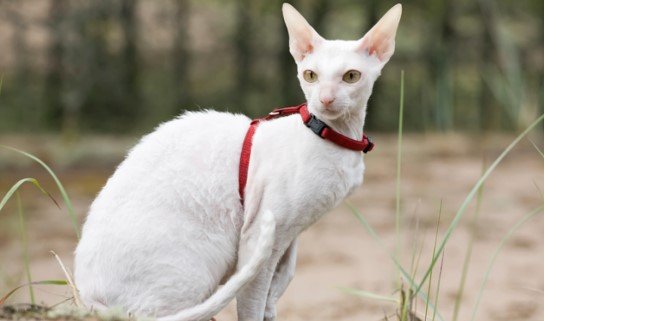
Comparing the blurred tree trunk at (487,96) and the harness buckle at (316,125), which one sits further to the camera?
the blurred tree trunk at (487,96)

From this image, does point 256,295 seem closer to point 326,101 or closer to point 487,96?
point 326,101

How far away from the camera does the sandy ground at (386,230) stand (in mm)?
2645

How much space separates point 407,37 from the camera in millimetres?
4863

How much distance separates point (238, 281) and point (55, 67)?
397cm

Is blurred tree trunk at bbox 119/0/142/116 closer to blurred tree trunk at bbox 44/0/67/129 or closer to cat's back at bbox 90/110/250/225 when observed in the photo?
blurred tree trunk at bbox 44/0/67/129

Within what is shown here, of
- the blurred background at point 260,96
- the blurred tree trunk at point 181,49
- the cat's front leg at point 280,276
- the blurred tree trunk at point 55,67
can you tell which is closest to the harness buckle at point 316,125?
the cat's front leg at point 280,276

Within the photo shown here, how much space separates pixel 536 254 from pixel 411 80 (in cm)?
187

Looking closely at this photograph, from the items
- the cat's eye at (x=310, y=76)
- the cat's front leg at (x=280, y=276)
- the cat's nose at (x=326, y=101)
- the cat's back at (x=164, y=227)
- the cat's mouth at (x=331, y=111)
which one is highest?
the cat's eye at (x=310, y=76)

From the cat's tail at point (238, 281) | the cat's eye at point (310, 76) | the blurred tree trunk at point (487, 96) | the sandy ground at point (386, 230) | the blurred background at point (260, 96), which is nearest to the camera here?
the cat's tail at point (238, 281)

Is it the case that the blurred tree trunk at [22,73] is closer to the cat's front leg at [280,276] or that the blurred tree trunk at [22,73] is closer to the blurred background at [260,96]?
the blurred background at [260,96]
